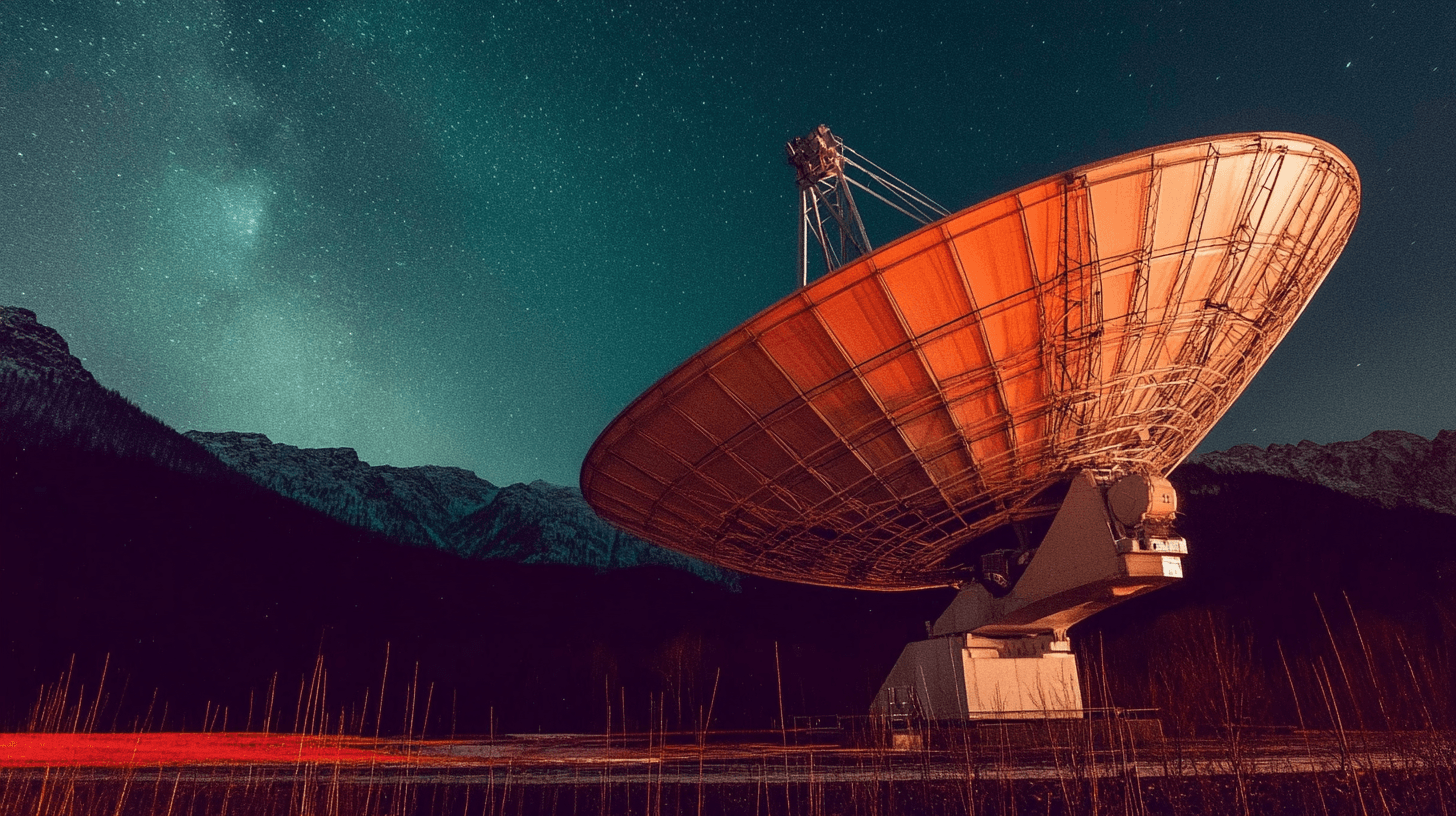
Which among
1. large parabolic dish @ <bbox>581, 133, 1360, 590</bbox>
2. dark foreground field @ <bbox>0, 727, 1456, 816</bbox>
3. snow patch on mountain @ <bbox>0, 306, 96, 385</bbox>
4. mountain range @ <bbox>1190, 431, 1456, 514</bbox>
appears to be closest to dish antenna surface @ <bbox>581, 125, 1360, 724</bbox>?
large parabolic dish @ <bbox>581, 133, 1360, 590</bbox>

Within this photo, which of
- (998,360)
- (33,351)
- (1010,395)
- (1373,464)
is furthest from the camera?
(33,351)

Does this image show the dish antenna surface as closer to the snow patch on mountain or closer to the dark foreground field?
the dark foreground field

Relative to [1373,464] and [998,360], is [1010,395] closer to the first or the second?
[998,360]

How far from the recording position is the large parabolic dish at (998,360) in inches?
471

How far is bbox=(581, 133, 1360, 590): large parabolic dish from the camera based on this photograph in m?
12.0

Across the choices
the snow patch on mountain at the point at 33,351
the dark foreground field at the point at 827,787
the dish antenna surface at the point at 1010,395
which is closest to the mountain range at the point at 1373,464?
the dish antenna surface at the point at 1010,395

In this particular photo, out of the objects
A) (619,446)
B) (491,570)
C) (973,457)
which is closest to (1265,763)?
(973,457)

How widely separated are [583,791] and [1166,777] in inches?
305

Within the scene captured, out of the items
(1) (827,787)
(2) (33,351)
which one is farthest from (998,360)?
(2) (33,351)

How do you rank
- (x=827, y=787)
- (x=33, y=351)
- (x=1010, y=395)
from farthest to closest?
(x=33, y=351)
(x=1010, y=395)
(x=827, y=787)

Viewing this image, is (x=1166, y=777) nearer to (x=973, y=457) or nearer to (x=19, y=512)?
(x=973, y=457)

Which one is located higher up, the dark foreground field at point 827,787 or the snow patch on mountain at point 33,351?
the snow patch on mountain at point 33,351

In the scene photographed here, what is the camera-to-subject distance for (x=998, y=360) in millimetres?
13297

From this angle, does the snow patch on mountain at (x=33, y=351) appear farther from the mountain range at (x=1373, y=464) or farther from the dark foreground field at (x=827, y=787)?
the mountain range at (x=1373, y=464)
